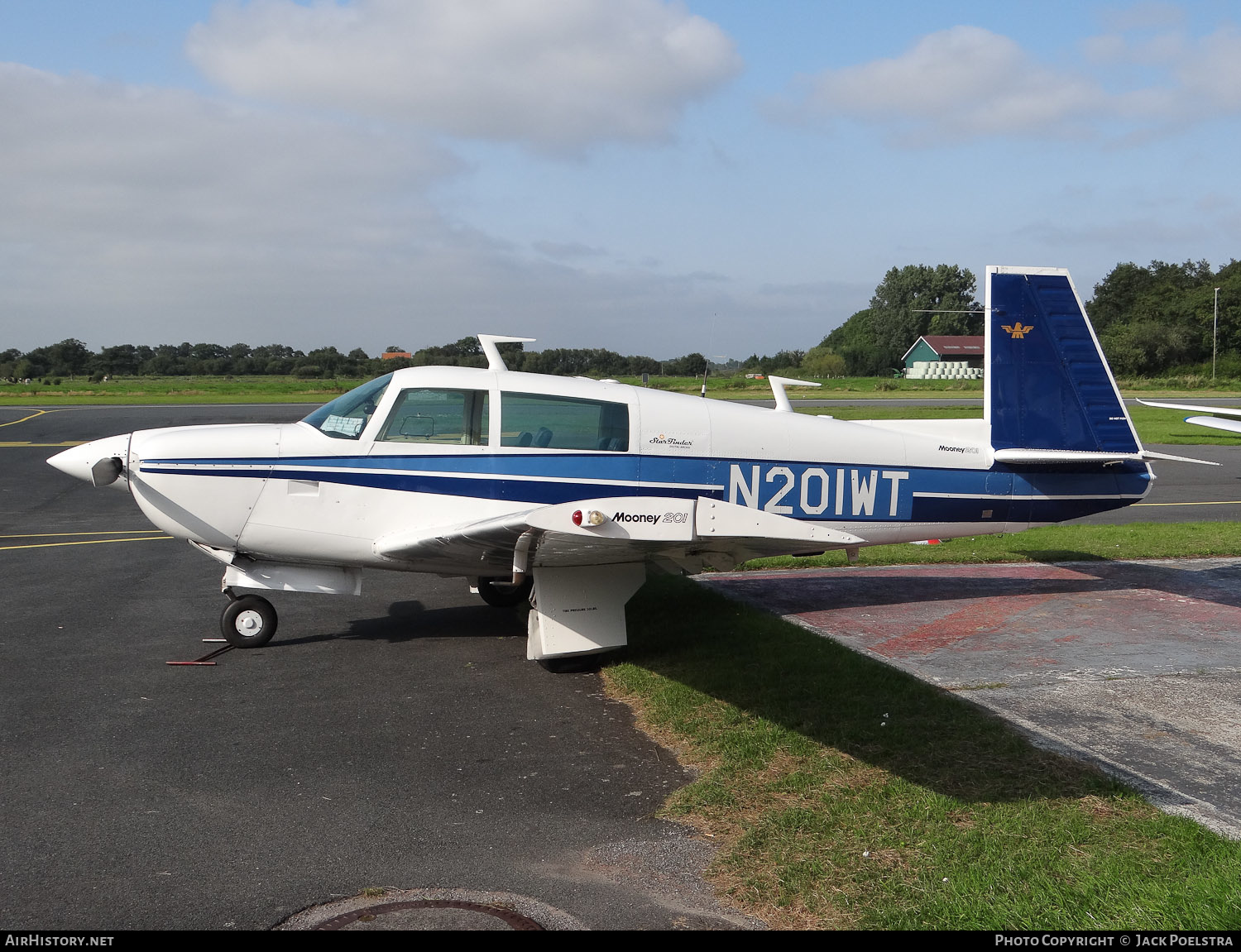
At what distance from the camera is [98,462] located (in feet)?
24.5

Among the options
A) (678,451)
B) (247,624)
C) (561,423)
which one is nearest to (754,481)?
(678,451)

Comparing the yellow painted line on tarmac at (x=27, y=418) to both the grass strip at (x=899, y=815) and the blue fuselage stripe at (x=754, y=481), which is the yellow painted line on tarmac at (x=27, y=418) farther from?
the grass strip at (x=899, y=815)

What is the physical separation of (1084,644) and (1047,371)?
2.70m

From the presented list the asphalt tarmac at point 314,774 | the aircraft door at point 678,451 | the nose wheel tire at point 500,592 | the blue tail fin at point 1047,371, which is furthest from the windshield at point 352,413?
the blue tail fin at point 1047,371

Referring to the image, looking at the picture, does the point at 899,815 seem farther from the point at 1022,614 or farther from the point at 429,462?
the point at 1022,614

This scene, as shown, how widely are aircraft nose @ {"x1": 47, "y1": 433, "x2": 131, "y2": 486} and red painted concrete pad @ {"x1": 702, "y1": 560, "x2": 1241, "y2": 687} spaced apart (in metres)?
5.96

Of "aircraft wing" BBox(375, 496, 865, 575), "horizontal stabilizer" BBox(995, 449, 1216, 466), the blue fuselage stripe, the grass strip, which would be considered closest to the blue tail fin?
"horizontal stabilizer" BBox(995, 449, 1216, 466)

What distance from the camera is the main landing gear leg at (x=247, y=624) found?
26.0ft

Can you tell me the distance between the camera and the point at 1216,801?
4887 mm

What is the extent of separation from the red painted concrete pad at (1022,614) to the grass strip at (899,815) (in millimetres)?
1052

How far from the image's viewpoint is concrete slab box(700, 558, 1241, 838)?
559 centimetres

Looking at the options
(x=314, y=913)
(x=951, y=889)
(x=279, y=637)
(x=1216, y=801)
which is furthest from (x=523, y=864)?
(x=279, y=637)
